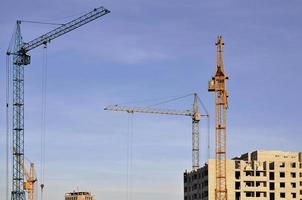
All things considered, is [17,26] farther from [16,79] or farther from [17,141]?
[17,141]

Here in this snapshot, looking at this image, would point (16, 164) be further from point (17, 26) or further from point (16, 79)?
point (17, 26)

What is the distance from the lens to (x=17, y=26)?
198625mm

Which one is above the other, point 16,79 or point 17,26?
point 17,26

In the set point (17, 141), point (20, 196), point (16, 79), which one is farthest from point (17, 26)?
point (20, 196)

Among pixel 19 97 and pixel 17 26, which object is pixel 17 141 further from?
pixel 17 26

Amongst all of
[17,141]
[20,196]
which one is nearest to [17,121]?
[17,141]

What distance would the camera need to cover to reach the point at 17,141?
7618 inches

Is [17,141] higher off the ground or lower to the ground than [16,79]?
lower

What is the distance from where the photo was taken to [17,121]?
195 meters

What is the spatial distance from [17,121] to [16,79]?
1211 cm

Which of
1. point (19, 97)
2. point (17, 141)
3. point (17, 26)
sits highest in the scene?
point (17, 26)

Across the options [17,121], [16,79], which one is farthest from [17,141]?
[16,79]

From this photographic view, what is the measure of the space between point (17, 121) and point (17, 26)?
26.8 m

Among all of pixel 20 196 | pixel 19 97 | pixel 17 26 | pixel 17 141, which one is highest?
pixel 17 26
